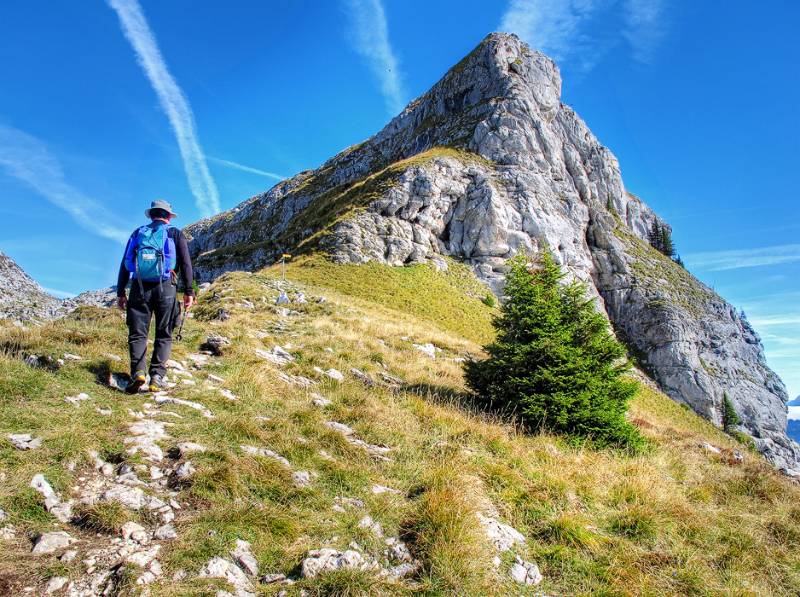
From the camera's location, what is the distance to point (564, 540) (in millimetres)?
4410

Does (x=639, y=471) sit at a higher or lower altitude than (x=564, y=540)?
higher

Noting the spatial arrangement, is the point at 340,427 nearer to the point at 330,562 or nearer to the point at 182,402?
the point at 182,402

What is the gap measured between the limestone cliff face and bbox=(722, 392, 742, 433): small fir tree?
4.71 ft

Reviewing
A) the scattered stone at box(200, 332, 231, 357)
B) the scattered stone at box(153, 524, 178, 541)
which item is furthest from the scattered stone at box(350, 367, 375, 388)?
the scattered stone at box(153, 524, 178, 541)

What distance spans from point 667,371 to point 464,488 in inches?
2176

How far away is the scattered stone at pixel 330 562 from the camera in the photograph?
11.1 feet

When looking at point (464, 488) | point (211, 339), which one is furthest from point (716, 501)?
point (211, 339)

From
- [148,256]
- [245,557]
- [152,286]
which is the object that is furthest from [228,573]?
[148,256]

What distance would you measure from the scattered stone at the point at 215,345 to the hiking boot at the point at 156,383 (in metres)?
2.56

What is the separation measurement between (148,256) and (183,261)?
586 millimetres

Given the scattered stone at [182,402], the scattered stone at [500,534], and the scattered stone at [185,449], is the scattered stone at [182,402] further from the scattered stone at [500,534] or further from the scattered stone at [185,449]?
the scattered stone at [500,534]

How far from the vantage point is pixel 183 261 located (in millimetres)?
7152

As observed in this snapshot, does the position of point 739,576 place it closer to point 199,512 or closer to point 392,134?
point 199,512

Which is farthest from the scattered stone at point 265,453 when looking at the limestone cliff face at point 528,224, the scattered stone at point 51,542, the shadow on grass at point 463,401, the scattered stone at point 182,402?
the limestone cliff face at point 528,224
